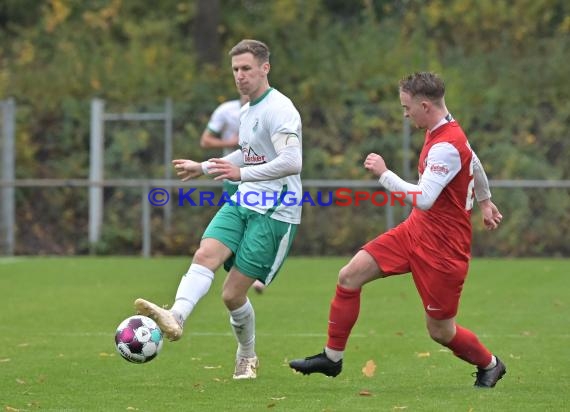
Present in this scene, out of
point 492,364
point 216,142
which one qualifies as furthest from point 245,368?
point 216,142

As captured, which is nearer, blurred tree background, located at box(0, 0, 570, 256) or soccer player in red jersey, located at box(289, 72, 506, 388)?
soccer player in red jersey, located at box(289, 72, 506, 388)

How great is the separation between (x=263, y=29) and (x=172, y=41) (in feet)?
5.66

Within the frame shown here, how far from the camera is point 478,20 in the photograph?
23.0 meters

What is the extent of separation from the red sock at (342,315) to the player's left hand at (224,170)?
34.4 inches

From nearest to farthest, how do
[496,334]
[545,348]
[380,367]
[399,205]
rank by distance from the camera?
[380,367] < [545,348] < [496,334] < [399,205]

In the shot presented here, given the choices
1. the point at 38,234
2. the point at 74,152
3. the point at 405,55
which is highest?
the point at 405,55

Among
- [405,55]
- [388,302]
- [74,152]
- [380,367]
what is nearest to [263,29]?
[405,55]

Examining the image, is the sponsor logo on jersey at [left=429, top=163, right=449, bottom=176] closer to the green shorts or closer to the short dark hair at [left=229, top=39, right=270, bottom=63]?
the green shorts

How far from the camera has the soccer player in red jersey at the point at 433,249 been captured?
6.97 metres

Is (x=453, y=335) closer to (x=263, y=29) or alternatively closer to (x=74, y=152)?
(x=74, y=152)

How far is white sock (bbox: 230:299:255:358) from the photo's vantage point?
7.68 metres

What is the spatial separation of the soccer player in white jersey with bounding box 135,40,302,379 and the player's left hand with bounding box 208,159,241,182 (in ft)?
0.20

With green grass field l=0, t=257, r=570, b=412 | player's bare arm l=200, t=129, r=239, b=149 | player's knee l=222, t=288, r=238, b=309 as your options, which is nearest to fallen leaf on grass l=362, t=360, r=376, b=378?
green grass field l=0, t=257, r=570, b=412

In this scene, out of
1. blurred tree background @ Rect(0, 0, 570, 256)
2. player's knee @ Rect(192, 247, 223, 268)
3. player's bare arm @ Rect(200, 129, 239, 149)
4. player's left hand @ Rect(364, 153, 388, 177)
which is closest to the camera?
player's left hand @ Rect(364, 153, 388, 177)
